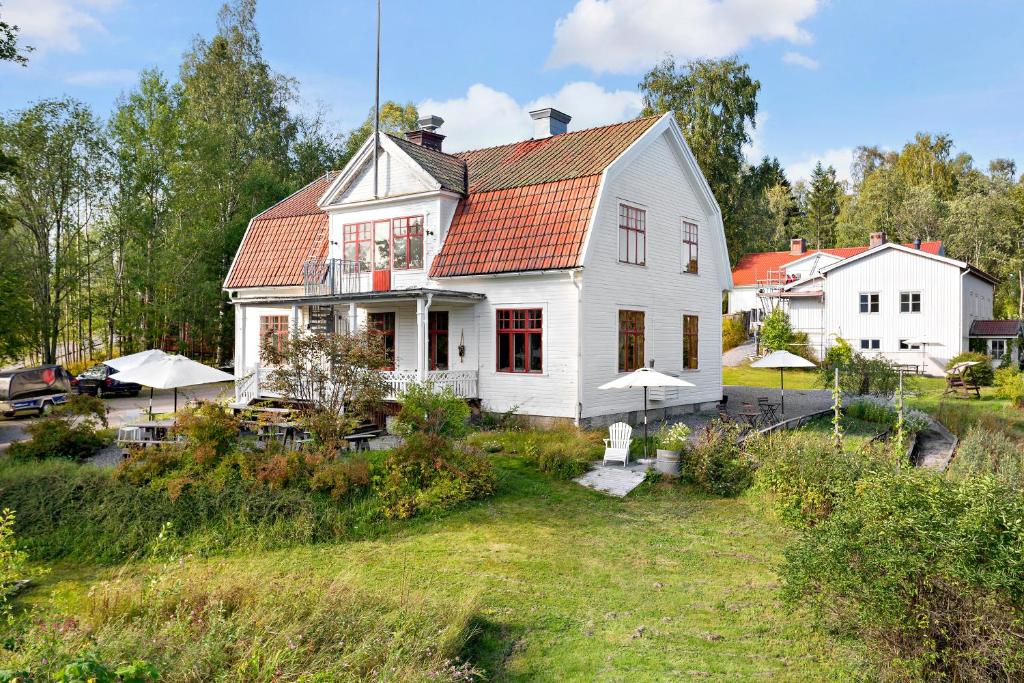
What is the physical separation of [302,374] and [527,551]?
20.1ft

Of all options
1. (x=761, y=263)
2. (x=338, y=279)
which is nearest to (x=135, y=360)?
(x=338, y=279)

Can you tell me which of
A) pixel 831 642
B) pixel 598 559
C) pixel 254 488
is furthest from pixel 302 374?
pixel 831 642

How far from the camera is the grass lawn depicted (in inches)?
233

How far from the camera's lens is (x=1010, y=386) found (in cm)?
2564

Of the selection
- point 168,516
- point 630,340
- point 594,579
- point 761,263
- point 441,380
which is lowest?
point 594,579

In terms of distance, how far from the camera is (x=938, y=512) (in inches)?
225

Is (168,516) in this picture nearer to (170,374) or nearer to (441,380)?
(170,374)

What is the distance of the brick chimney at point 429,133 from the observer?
74.1 feet

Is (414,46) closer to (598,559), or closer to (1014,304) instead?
(598,559)

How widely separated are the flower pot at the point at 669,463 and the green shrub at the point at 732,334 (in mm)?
31578

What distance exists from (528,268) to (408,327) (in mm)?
4736

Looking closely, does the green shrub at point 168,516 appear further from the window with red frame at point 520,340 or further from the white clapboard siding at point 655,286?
the white clapboard siding at point 655,286

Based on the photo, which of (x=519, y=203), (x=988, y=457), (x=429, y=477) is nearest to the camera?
(x=988, y=457)

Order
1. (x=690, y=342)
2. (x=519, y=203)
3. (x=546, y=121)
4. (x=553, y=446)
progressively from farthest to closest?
(x=546, y=121) → (x=690, y=342) → (x=519, y=203) → (x=553, y=446)
